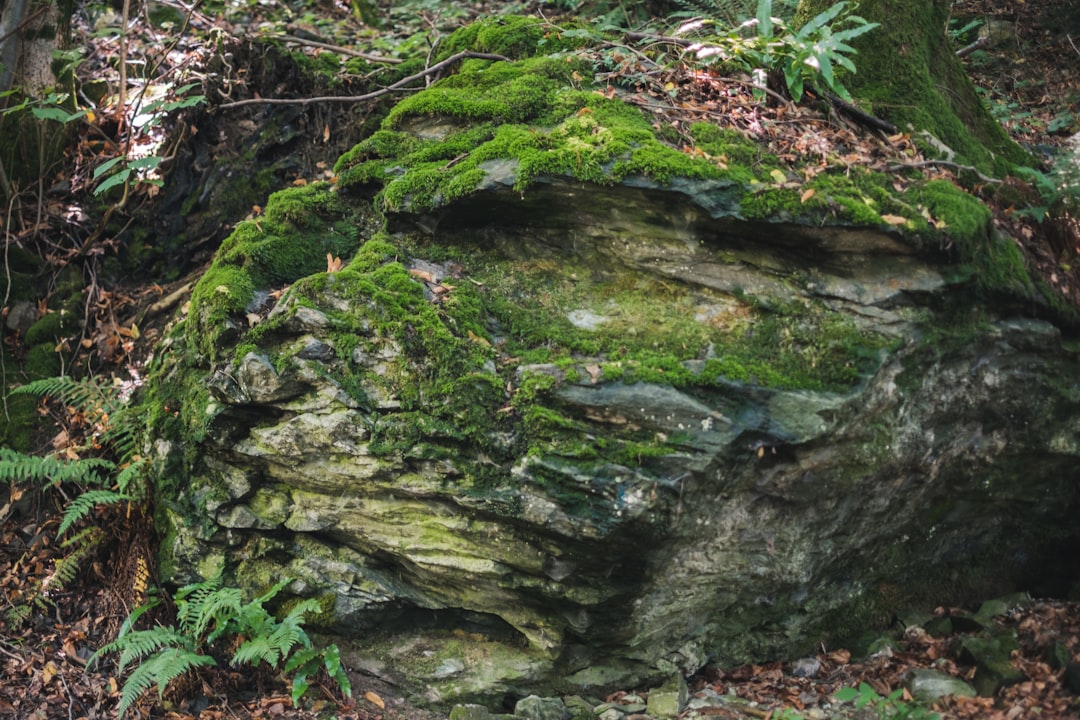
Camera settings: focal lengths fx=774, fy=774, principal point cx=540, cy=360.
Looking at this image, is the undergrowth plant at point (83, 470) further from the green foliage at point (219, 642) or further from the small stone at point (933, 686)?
the small stone at point (933, 686)

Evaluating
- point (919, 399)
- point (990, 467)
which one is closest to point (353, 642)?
point (919, 399)

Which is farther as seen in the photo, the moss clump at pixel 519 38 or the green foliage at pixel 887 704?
the moss clump at pixel 519 38

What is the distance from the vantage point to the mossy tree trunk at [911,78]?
5719 millimetres

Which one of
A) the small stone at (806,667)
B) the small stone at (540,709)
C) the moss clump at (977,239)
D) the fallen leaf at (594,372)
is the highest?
the moss clump at (977,239)

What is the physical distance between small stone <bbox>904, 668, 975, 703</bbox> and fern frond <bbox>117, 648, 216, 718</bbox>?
4309 millimetres

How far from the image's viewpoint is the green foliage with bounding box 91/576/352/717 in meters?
4.58

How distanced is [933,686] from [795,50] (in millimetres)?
4185

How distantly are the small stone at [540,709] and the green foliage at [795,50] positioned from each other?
14.3ft

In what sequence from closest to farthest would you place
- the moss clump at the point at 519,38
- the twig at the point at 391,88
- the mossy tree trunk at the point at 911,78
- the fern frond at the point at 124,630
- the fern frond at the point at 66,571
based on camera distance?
1. the fern frond at the point at 124,630
2. the fern frond at the point at 66,571
3. the mossy tree trunk at the point at 911,78
4. the moss clump at the point at 519,38
5. the twig at the point at 391,88

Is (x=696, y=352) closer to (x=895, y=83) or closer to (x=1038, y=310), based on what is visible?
(x=1038, y=310)

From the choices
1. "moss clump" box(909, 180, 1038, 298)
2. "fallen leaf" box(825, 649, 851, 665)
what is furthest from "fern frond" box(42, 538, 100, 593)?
"moss clump" box(909, 180, 1038, 298)

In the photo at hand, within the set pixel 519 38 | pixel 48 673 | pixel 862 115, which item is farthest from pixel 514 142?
pixel 48 673

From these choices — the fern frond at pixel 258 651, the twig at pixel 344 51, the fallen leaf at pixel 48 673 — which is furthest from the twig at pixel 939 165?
the fallen leaf at pixel 48 673

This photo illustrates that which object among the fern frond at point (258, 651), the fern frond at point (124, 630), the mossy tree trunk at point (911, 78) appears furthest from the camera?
the mossy tree trunk at point (911, 78)
